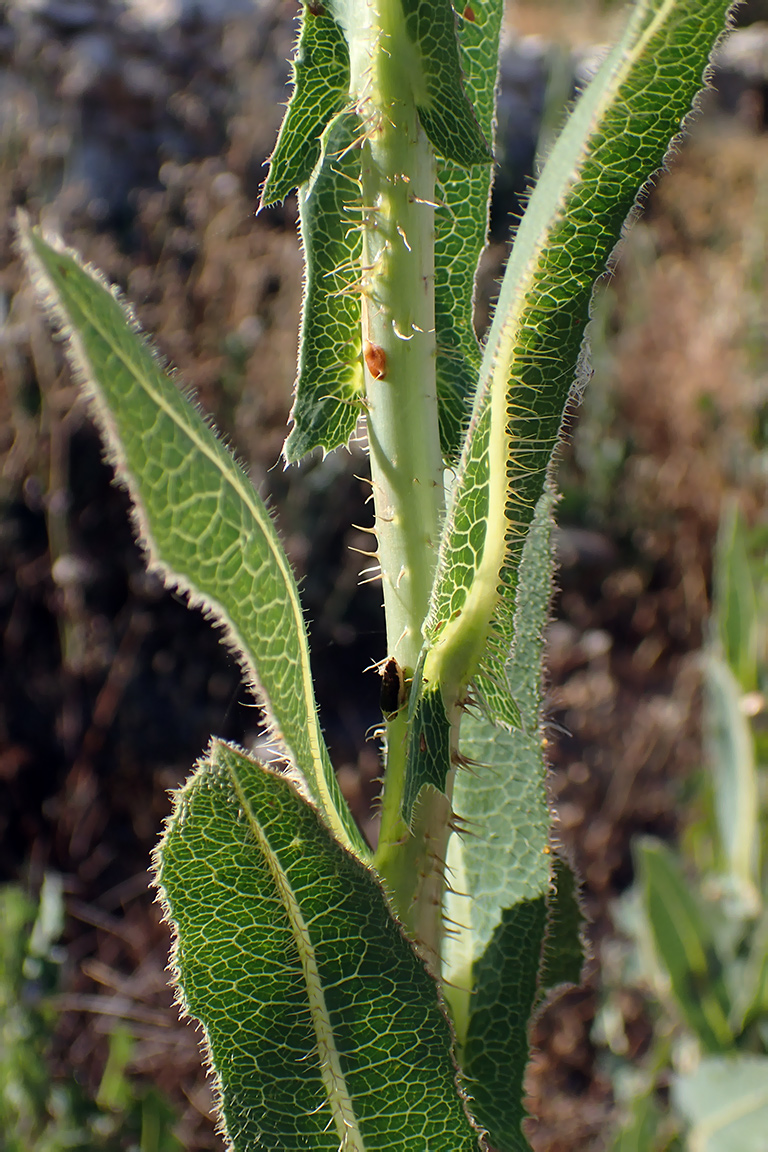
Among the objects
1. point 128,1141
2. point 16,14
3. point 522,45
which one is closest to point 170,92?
point 16,14

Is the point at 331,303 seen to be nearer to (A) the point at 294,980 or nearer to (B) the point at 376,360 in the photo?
(B) the point at 376,360

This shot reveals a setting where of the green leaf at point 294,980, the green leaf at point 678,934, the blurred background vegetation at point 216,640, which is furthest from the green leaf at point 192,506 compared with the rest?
the green leaf at point 678,934

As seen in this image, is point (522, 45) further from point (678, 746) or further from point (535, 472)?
point (535, 472)

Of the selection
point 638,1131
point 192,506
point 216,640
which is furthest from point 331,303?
point 216,640

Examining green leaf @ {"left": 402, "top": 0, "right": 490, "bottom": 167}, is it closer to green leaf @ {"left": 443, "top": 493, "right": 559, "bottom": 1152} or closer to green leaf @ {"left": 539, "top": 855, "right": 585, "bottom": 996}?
green leaf @ {"left": 443, "top": 493, "right": 559, "bottom": 1152}

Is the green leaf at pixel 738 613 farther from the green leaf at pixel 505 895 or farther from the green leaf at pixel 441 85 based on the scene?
the green leaf at pixel 441 85

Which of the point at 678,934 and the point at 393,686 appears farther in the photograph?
the point at 678,934

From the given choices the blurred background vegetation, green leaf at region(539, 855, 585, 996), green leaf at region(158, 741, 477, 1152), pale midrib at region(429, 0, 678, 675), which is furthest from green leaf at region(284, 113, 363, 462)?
the blurred background vegetation

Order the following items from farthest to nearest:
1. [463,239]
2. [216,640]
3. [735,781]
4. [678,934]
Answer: [216,640] < [735,781] < [678,934] < [463,239]
